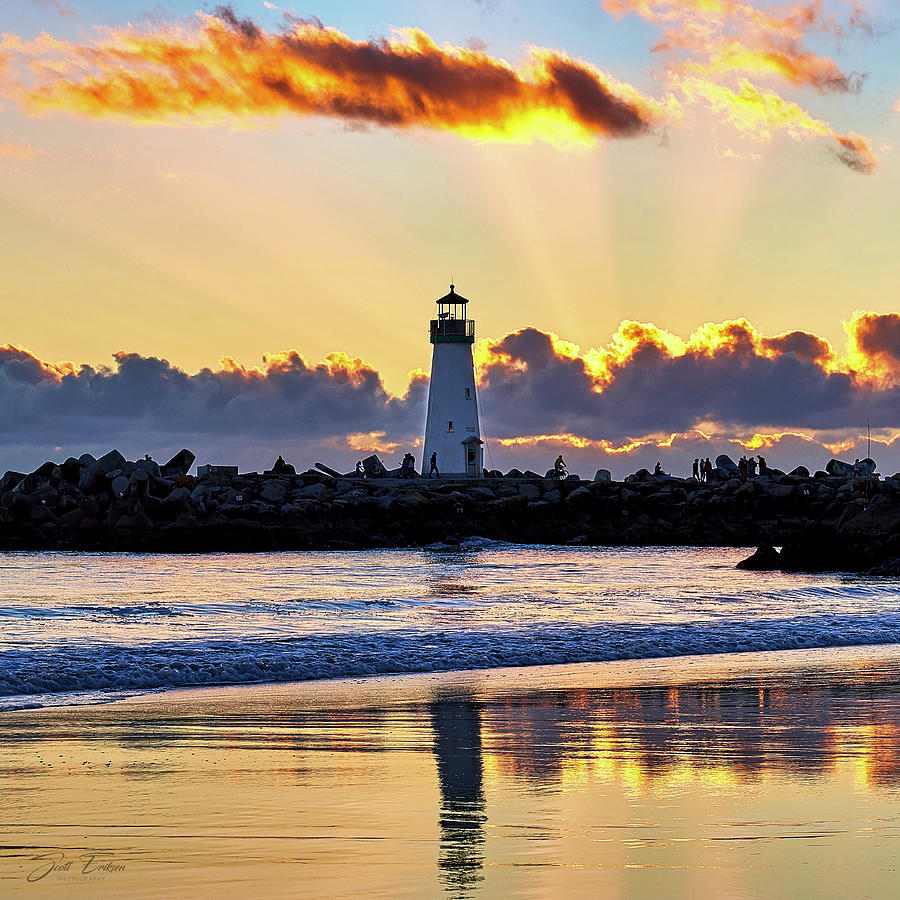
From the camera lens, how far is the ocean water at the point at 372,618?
1161cm

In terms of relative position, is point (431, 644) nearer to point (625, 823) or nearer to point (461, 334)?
point (625, 823)

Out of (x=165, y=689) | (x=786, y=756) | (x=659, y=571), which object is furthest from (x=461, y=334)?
(x=786, y=756)

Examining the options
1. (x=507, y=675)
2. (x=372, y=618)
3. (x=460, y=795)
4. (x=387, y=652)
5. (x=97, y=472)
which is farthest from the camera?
(x=97, y=472)

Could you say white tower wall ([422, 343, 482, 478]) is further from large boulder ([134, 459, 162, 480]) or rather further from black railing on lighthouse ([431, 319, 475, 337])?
large boulder ([134, 459, 162, 480])

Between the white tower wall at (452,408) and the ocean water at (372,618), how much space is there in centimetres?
2274

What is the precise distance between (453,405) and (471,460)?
8.16 ft

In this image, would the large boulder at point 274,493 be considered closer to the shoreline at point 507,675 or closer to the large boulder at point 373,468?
the large boulder at point 373,468

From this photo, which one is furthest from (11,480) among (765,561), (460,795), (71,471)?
(460,795)

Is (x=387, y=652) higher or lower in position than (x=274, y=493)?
lower

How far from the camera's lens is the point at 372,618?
55.2 feet

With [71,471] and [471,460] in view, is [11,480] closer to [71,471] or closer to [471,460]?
[71,471]

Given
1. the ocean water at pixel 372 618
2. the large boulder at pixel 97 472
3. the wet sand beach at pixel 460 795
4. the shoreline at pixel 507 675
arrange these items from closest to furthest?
the wet sand beach at pixel 460 795 < the shoreline at pixel 507 675 < the ocean water at pixel 372 618 < the large boulder at pixel 97 472
